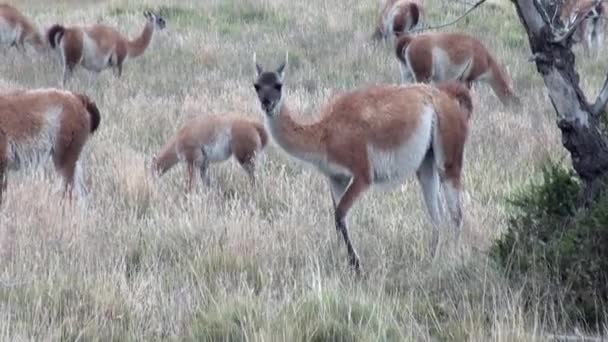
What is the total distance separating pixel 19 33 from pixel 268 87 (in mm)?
14982

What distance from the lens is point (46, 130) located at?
387 inches

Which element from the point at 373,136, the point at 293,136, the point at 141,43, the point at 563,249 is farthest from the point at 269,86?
the point at 141,43

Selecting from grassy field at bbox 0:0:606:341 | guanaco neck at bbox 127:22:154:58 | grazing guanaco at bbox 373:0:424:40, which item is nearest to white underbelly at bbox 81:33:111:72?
guanaco neck at bbox 127:22:154:58

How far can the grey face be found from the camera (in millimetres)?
7504

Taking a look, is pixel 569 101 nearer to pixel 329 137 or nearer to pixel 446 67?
pixel 329 137

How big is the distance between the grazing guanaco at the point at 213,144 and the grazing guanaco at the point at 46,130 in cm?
142

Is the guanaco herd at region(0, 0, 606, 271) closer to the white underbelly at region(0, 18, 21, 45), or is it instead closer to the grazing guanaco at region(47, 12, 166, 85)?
the grazing guanaco at region(47, 12, 166, 85)

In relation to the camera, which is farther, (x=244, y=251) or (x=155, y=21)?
(x=155, y=21)

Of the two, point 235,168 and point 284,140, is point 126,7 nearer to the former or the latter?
point 235,168

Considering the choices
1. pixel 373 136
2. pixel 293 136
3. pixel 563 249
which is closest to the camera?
pixel 563 249

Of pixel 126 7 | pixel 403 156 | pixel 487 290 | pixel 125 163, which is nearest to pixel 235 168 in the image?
pixel 125 163

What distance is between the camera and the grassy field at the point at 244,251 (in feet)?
19.3

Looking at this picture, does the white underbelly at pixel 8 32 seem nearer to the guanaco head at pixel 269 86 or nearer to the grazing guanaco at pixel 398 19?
the grazing guanaco at pixel 398 19

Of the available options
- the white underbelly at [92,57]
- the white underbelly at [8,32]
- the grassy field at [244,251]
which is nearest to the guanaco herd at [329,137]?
the grassy field at [244,251]
